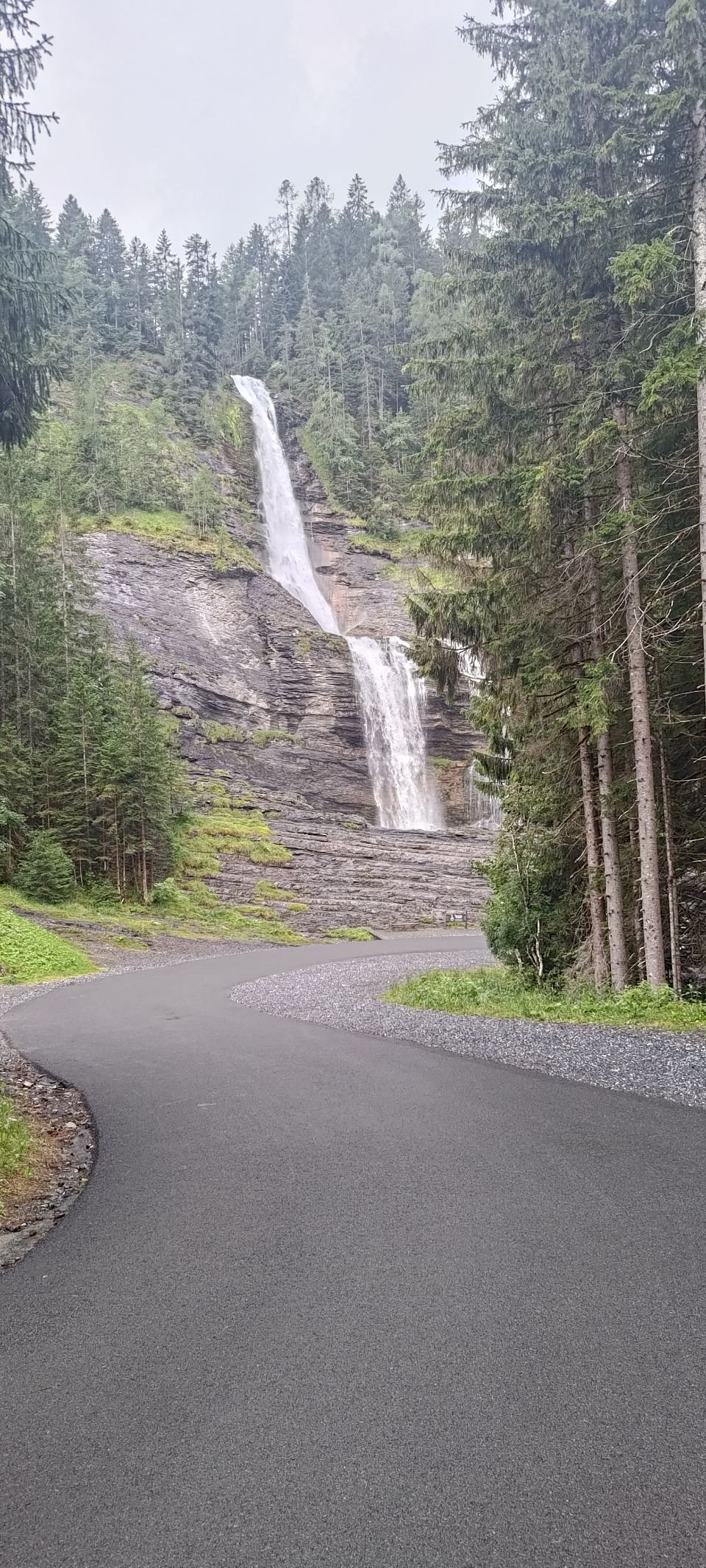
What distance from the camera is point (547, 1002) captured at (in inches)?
421

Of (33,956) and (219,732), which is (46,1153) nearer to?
(33,956)

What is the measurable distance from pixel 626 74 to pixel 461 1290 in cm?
1460

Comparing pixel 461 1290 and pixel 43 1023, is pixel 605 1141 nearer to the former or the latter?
pixel 461 1290

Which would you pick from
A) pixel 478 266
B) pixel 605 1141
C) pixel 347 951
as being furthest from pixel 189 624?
pixel 605 1141

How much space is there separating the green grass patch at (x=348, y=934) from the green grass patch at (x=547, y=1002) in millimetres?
13658

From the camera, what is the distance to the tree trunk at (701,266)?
900cm

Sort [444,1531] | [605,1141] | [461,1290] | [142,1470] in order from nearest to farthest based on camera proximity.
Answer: [444,1531]
[142,1470]
[461,1290]
[605,1141]

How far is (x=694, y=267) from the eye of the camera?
9656 millimetres

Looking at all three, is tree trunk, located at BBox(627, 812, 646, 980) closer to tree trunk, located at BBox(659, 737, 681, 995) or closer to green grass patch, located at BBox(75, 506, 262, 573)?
tree trunk, located at BBox(659, 737, 681, 995)

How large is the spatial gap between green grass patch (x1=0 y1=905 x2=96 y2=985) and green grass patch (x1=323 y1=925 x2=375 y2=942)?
33.4ft

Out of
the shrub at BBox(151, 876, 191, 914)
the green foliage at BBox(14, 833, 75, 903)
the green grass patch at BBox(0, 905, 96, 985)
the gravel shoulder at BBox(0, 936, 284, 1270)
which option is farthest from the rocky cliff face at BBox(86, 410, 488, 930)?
the gravel shoulder at BBox(0, 936, 284, 1270)

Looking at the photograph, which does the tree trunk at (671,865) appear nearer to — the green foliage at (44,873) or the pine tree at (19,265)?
the pine tree at (19,265)

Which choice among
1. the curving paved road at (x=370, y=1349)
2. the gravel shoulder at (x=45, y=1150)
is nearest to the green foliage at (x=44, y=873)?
the gravel shoulder at (x=45, y=1150)

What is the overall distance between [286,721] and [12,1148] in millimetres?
40751
